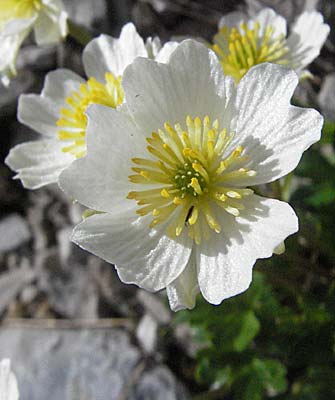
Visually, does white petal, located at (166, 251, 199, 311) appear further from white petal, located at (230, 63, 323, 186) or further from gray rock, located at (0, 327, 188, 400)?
gray rock, located at (0, 327, 188, 400)

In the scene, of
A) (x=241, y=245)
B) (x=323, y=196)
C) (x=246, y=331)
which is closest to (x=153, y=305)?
(x=246, y=331)

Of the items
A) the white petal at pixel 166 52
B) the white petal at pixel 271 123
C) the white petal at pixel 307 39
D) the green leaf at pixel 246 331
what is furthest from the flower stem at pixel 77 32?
the green leaf at pixel 246 331

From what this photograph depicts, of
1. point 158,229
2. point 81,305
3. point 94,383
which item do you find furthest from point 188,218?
point 81,305

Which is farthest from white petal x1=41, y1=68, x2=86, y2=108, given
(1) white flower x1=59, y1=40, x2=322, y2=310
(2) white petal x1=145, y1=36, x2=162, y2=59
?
(1) white flower x1=59, y1=40, x2=322, y2=310

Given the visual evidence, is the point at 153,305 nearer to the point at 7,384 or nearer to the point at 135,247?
the point at 7,384

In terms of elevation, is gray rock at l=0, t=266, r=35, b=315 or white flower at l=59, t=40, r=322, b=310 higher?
white flower at l=59, t=40, r=322, b=310

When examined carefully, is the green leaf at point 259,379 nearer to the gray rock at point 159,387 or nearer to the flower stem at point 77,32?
the gray rock at point 159,387
